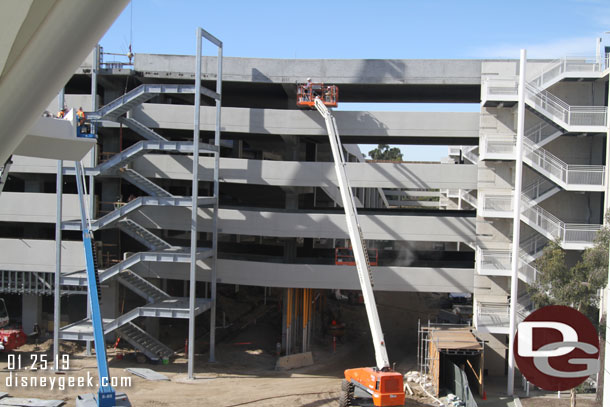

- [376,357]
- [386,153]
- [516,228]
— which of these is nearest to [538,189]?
[516,228]

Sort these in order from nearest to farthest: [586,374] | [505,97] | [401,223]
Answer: [586,374] → [505,97] → [401,223]

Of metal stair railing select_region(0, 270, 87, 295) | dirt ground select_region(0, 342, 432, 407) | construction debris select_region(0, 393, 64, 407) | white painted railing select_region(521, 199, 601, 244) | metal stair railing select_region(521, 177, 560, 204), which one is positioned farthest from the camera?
metal stair railing select_region(0, 270, 87, 295)

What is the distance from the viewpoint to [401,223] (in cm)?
2703

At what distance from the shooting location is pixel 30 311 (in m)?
30.6

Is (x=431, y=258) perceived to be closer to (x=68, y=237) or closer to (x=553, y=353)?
(x=68, y=237)

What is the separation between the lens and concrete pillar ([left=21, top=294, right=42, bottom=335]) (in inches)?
1203

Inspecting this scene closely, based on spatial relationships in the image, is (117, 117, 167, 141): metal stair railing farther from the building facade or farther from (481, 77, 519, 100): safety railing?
(481, 77, 519, 100): safety railing

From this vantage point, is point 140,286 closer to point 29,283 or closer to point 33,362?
point 33,362

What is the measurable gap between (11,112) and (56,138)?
7397mm

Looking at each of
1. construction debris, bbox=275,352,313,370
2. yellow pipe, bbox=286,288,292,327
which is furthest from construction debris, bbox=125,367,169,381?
yellow pipe, bbox=286,288,292,327

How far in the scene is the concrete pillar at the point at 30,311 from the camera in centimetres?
3056

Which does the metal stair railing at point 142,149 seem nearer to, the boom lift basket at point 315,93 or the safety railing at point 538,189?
the boom lift basket at point 315,93

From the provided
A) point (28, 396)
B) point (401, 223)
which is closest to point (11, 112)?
point (28, 396)

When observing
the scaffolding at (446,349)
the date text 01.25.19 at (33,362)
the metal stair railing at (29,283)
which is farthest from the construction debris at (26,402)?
the scaffolding at (446,349)
